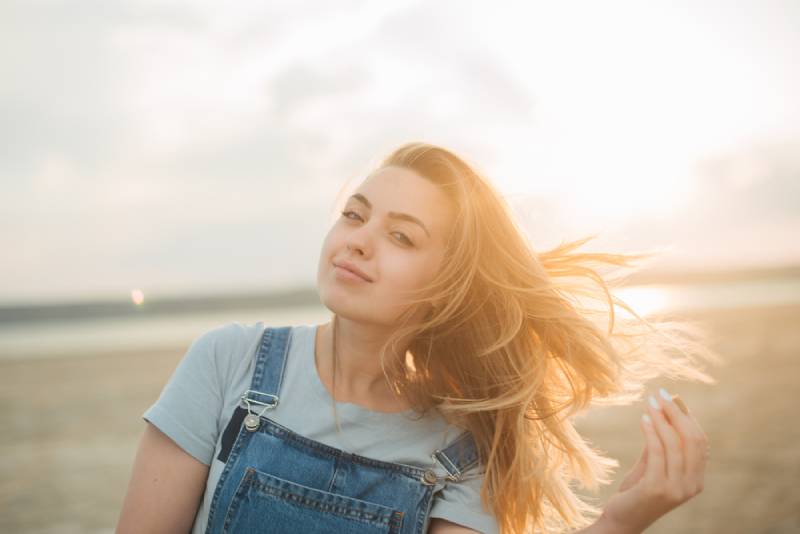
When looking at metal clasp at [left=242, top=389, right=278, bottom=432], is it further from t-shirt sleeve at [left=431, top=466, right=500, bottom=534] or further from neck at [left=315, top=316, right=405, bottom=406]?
t-shirt sleeve at [left=431, top=466, right=500, bottom=534]

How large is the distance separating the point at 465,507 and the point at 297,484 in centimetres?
63

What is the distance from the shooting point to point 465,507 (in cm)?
260

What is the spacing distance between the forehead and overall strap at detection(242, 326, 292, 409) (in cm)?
62

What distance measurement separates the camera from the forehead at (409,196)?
2764 millimetres

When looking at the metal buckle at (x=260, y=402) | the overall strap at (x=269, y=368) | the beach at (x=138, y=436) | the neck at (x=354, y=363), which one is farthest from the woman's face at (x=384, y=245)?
the beach at (x=138, y=436)

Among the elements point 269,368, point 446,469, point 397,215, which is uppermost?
point 397,215

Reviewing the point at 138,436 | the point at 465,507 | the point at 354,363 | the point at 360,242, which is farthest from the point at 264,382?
the point at 138,436

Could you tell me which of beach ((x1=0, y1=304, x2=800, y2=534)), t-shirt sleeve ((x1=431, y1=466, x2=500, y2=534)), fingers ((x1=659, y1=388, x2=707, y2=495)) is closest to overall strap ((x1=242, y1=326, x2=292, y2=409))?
t-shirt sleeve ((x1=431, y1=466, x2=500, y2=534))

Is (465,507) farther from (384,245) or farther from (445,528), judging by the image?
(384,245)

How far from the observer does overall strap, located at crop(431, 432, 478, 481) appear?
8.72ft

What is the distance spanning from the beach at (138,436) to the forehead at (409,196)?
317cm

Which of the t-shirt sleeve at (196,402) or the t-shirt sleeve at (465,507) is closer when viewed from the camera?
the t-shirt sleeve at (196,402)

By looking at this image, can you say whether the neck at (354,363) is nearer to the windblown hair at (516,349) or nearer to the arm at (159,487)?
the windblown hair at (516,349)

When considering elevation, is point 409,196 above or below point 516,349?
above
